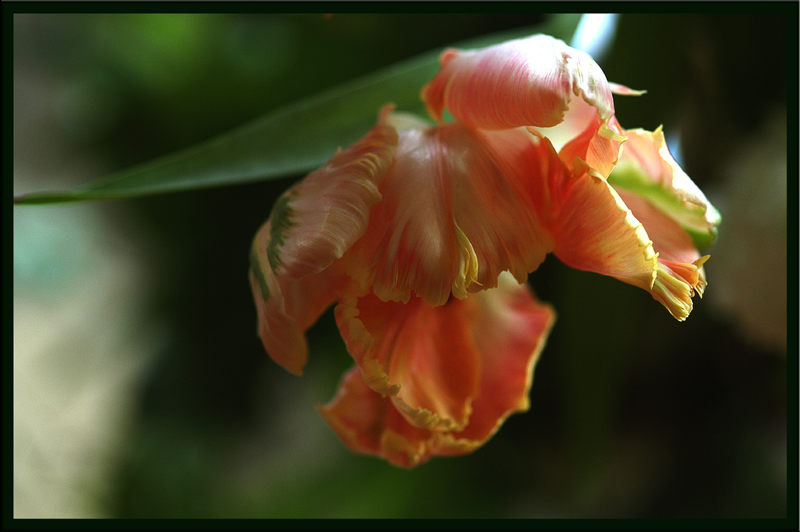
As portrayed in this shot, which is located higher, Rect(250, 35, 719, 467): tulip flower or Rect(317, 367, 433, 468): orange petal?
Rect(250, 35, 719, 467): tulip flower

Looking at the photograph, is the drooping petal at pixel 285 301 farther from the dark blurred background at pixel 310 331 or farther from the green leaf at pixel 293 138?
the dark blurred background at pixel 310 331

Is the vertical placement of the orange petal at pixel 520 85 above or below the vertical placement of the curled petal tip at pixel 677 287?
above

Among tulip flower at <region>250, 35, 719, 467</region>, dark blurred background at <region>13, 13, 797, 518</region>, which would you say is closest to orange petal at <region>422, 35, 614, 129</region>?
tulip flower at <region>250, 35, 719, 467</region>

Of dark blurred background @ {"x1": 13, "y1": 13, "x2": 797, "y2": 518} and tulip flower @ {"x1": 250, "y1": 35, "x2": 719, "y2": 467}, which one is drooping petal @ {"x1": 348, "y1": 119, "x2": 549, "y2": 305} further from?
dark blurred background @ {"x1": 13, "y1": 13, "x2": 797, "y2": 518}

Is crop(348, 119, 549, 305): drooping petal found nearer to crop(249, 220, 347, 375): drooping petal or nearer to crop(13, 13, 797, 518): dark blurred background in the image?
crop(249, 220, 347, 375): drooping petal

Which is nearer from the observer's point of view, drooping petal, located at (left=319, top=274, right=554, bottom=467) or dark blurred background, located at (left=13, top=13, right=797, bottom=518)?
drooping petal, located at (left=319, top=274, right=554, bottom=467)

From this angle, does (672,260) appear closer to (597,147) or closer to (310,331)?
(597,147)

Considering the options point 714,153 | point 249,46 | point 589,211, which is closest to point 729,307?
point 714,153

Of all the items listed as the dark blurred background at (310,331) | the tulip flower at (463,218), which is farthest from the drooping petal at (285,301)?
the dark blurred background at (310,331)
